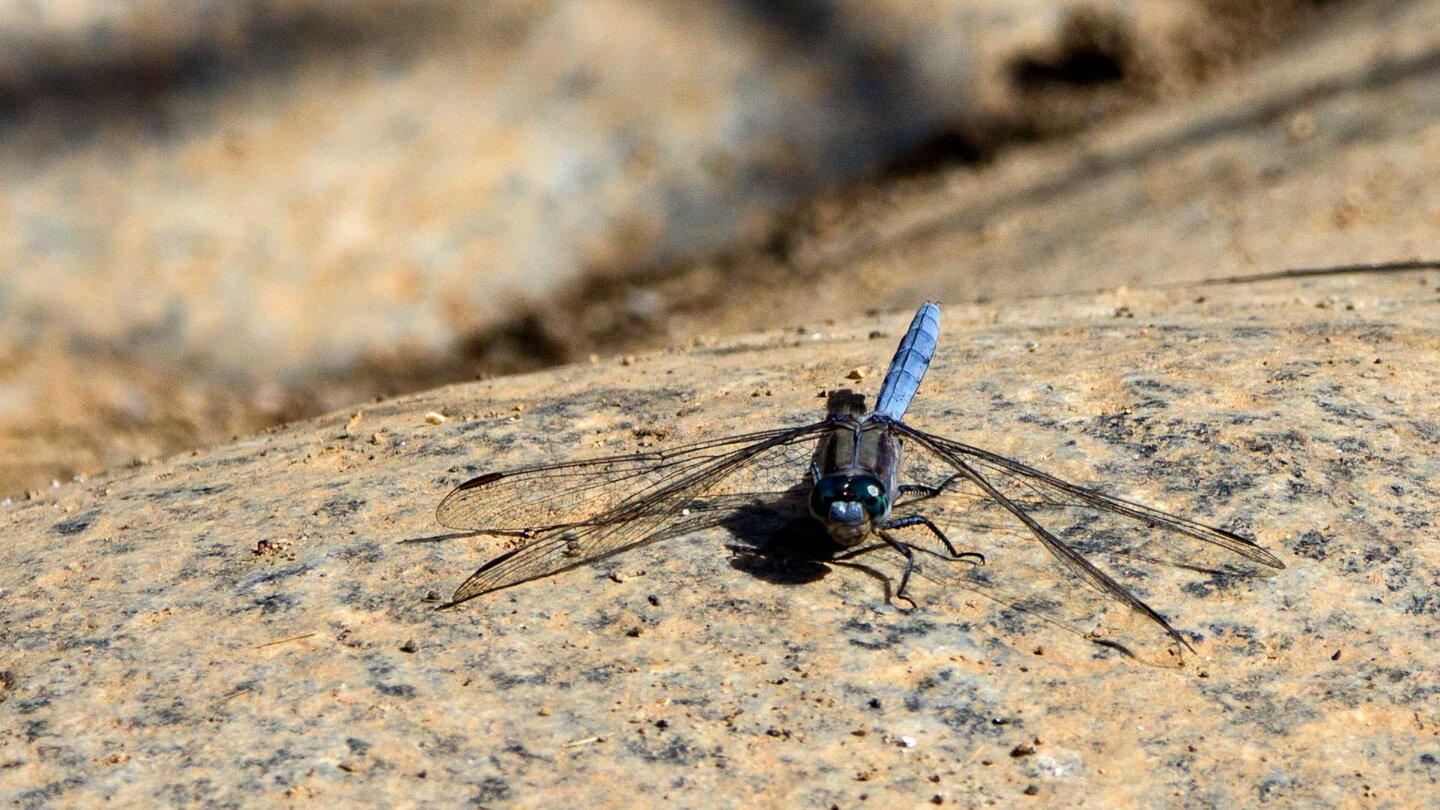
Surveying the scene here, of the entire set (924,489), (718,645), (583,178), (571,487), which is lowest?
(718,645)

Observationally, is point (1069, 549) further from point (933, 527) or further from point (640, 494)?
point (640, 494)

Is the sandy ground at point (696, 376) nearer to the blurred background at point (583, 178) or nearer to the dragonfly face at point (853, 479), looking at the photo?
the blurred background at point (583, 178)

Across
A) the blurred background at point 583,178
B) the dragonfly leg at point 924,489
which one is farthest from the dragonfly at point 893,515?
the blurred background at point 583,178

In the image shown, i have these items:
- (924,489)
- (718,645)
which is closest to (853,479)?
(924,489)

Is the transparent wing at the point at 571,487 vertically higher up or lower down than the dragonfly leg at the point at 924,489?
higher up

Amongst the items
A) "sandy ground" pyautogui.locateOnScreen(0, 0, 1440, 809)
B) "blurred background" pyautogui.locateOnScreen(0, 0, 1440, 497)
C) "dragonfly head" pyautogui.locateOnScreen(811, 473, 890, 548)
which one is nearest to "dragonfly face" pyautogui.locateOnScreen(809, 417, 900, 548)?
"dragonfly head" pyautogui.locateOnScreen(811, 473, 890, 548)

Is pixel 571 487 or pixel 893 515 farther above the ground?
pixel 571 487

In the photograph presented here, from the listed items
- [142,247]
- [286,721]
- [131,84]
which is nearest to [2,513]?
[286,721]
